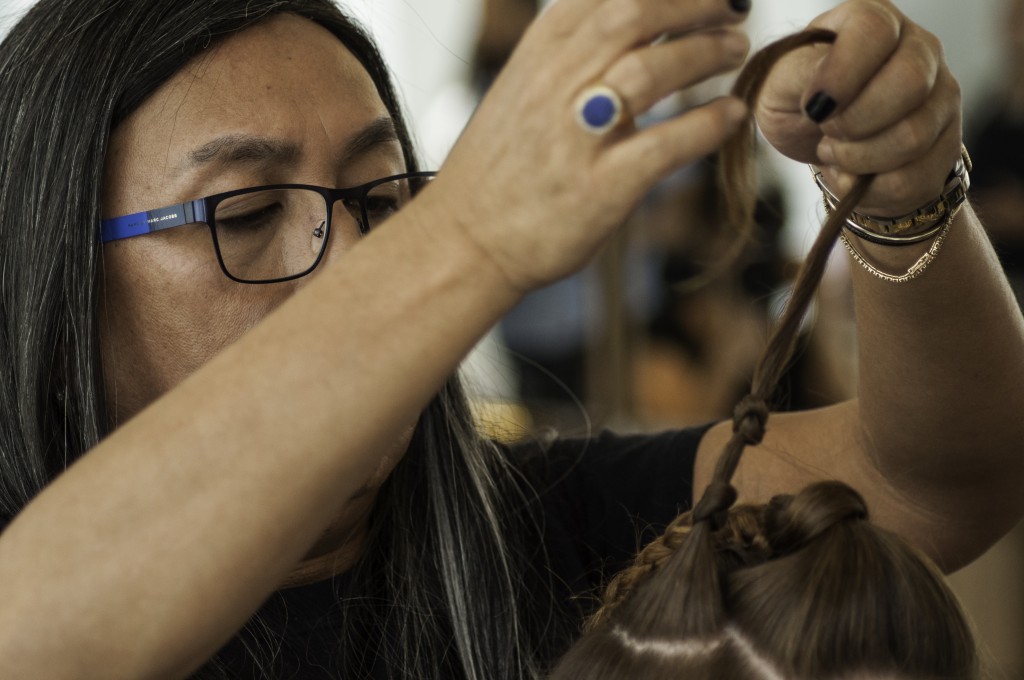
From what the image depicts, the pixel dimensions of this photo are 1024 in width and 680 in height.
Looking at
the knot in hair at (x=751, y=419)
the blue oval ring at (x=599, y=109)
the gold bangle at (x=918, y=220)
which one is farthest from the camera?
the gold bangle at (x=918, y=220)

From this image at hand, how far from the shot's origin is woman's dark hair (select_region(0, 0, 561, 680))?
1034 millimetres

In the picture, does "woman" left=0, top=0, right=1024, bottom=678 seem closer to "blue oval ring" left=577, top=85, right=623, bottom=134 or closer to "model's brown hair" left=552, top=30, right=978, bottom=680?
"blue oval ring" left=577, top=85, right=623, bottom=134

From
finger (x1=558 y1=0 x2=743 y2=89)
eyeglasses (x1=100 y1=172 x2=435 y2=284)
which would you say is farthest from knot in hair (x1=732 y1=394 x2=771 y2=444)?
eyeglasses (x1=100 y1=172 x2=435 y2=284)

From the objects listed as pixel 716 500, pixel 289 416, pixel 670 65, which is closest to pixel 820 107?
pixel 670 65

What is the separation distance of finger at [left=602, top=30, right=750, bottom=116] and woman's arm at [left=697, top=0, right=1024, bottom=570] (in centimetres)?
9

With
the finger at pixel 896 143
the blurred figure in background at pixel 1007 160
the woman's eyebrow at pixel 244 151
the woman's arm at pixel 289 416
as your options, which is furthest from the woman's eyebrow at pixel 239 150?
the blurred figure in background at pixel 1007 160

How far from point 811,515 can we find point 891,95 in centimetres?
30

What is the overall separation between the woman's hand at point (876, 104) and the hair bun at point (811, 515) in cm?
22

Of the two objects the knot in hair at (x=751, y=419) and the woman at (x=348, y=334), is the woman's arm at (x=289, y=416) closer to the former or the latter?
the woman at (x=348, y=334)

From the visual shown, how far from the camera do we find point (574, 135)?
602 millimetres

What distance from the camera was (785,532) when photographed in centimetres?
81

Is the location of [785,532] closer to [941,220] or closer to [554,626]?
[941,220]

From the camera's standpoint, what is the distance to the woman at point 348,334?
629mm

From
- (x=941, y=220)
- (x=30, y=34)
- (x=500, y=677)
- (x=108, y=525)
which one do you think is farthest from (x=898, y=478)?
(x=30, y=34)
